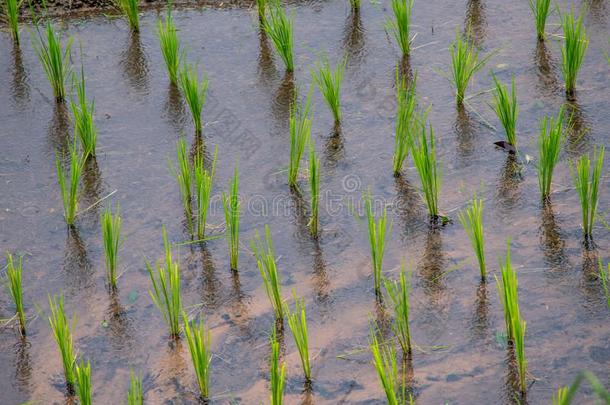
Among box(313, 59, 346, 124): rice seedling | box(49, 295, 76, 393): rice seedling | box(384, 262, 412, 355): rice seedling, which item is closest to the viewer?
box(49, 295, 76, 393): rice seedling

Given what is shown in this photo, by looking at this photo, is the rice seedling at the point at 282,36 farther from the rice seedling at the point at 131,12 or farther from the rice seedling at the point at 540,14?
the rice seedling at the point at 540,14

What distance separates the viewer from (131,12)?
19.0 feet

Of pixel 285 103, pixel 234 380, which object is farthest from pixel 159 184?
pixel 234 380

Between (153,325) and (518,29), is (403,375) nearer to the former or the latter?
(153,325)

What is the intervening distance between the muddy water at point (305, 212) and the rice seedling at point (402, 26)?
109 millimetres

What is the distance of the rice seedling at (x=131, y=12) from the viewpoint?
18.8ft

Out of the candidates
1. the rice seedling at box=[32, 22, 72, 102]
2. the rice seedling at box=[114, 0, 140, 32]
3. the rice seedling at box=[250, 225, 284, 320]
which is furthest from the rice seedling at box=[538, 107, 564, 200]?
the rice seedling at box=[114, 0, 140, 32]

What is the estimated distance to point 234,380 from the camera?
348 cm

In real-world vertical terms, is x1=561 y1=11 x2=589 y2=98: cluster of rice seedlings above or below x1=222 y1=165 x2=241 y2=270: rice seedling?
above

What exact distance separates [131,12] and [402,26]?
5.54 feet

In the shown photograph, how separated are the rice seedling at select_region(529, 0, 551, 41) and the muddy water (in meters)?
0.09

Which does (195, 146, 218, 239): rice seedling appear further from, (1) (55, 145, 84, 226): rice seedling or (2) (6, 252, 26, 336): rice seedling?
(2) (6, 252, 26, 336): rice seedling

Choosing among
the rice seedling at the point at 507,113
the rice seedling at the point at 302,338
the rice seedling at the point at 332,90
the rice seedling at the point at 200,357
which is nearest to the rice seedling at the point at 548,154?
the rice seedling at the point at 507,113

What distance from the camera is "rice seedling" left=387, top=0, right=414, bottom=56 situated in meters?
5.20
